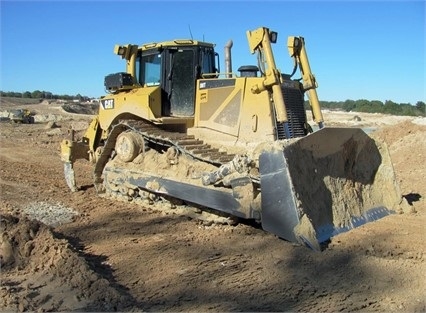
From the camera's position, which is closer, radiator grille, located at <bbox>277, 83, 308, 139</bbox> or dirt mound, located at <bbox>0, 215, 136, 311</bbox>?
dirt mound, located at <bbox>0, 215, 136, 311</bbox>

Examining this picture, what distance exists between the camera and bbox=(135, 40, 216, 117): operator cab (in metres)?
7.96

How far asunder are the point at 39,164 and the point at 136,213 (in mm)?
6250

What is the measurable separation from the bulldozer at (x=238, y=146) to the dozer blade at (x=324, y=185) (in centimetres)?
1

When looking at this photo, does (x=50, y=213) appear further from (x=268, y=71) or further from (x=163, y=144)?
(x=268, y=71)

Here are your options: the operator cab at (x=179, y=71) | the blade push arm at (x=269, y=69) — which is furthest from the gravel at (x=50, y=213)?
the blade push arm at (x=269, y=69)

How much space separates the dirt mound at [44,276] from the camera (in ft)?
13.4

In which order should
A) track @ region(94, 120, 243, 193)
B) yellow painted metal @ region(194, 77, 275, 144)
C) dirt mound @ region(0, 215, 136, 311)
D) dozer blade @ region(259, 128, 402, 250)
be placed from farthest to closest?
track @ region(94, 120, 243, 193)
yellow painted metal @ region(194, 77, 275, 144)
dozer blade @ region(259, 128, 402, 250)
dirt mound @ region(0, 215, 136, 311)

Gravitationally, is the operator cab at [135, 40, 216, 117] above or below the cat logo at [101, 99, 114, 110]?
above

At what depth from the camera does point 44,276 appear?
15.3 feet

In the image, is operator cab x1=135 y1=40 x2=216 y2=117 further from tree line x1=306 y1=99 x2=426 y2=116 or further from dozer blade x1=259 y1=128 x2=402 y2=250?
tree line x1=306 y1=99 x2=426 y2=116

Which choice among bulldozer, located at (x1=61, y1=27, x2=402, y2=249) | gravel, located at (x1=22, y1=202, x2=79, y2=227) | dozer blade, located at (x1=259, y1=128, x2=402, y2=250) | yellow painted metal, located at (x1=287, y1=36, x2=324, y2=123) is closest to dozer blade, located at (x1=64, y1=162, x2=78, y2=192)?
bulldozer, located at (x1=61, y1=27, x2=402, y2=249)

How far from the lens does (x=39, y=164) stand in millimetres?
12695

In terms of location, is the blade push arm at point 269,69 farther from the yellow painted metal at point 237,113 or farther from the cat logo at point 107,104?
the cat logo at point 107,104

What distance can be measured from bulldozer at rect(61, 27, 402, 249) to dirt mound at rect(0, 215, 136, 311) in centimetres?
209
